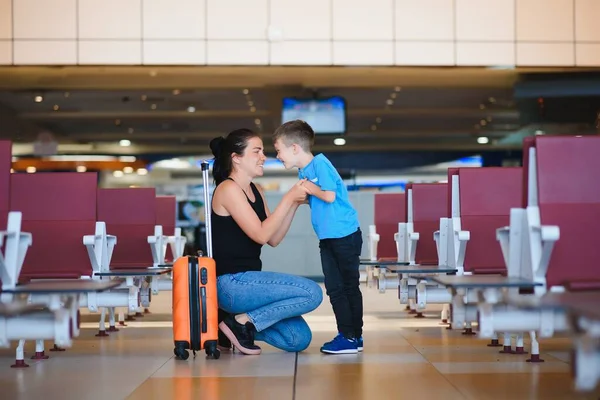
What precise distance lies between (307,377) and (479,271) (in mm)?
2071

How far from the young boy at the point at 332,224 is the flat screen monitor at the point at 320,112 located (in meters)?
8.17

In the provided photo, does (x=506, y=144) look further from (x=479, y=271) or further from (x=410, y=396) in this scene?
(x=410, y=396)

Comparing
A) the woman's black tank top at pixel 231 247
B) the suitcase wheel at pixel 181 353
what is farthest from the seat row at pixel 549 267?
the suitcase wheel at pixel 181 353

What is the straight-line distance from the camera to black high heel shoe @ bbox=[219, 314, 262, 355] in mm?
5508

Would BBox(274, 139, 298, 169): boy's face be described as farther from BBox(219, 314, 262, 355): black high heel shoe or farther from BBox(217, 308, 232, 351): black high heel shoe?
BBox(217, 308, 232, 351): black high heel shoe

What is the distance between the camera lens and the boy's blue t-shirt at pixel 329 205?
5441mm

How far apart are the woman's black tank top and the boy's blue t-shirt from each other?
0.35 meters

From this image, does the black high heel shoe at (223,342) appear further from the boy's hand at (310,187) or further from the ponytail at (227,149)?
the boy's hand at (310,187)

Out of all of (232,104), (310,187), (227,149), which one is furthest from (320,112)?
(310,187)

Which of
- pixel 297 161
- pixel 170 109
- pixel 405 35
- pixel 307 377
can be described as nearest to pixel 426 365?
pixel 307 377

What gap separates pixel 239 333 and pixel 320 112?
861 centimetres

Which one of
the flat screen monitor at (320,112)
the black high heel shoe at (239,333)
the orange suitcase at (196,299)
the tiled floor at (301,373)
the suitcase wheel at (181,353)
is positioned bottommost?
the tiled floor at (301,373)

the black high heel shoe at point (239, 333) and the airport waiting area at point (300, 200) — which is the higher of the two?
the airport waiting area at point (300, 200)

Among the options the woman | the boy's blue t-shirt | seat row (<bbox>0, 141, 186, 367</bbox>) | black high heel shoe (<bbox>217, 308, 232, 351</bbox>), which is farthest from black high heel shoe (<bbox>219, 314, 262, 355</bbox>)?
the boy's blue t-shirt
